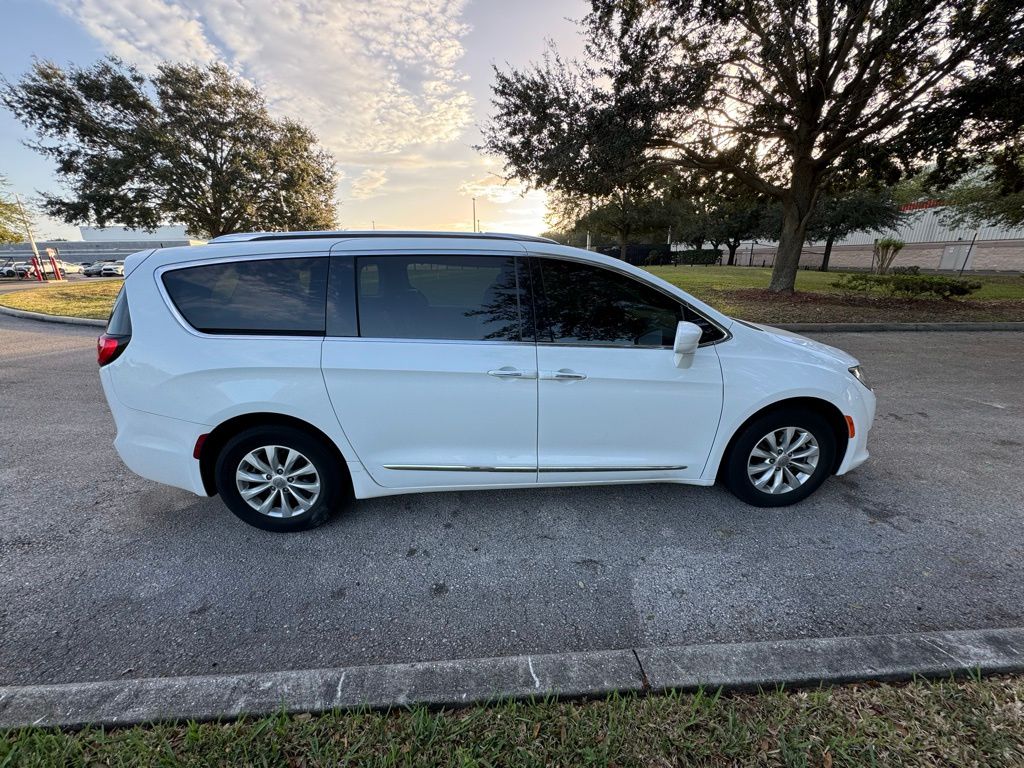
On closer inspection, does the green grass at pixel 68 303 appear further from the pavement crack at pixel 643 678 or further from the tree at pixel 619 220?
the tree at pixel 619 220

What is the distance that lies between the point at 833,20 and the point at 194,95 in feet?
70.7

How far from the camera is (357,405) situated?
8.41 feet

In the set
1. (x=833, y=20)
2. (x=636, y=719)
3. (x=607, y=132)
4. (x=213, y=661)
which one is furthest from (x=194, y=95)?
(x=636, y=719)

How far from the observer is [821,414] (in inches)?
115

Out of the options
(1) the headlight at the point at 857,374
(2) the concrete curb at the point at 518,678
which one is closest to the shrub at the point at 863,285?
(1) the headlight at the point at 857,374

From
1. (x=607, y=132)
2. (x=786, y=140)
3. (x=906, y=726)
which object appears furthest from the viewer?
(x=786, y=140)

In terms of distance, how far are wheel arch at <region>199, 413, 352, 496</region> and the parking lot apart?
1.43ft

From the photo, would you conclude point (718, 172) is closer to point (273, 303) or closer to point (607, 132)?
point (607, 132)

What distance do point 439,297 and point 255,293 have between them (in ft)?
3.56

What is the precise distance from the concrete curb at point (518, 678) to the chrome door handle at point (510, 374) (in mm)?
1396

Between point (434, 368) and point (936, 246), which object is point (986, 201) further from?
point (434, 368)

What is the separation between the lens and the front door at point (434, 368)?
2.54 m

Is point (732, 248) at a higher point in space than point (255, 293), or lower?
higher

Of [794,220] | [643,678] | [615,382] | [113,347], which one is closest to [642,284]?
[615,382]
